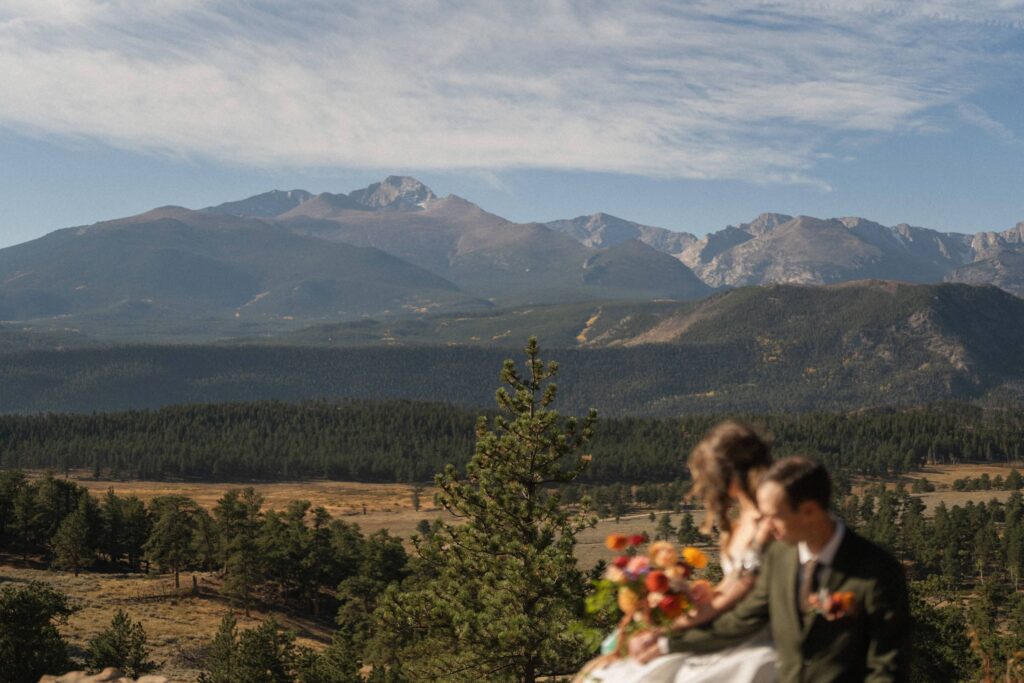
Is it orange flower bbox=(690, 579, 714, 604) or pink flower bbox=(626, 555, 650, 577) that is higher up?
pink flower bbox=(626, 555, 650, 577)

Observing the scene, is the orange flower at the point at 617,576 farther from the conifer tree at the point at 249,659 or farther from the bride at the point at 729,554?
the conifer tree at the point at 249,659

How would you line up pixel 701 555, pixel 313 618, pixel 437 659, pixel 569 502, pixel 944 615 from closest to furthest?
pixel 701 555 < pixel 437 659 < pixel 944 615 < pixel 313 618 < pixel 569 502

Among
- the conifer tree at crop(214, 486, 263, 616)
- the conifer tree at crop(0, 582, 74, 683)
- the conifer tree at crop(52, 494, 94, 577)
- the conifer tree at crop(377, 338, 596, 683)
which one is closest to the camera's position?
the conifer tree at crop(377, 338, 596, 683)

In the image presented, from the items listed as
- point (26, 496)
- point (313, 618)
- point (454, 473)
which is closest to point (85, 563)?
point (26, 496)

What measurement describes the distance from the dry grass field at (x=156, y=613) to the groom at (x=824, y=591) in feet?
193

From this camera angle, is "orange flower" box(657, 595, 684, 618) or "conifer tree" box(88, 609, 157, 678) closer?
"orange flower" box(657, 595, 684, 618)

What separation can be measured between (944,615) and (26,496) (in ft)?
291

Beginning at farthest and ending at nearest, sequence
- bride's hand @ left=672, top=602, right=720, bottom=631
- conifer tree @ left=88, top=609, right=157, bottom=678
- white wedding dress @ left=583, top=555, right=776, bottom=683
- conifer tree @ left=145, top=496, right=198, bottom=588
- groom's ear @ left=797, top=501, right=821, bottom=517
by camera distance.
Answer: conifer tree @ left=145, top=496, right=198, bottom=588, conifer tree @ left=88, top=609, right=157, bottom=678, bride's hand @ left=672, top=602, right=720, bottom=631, white wedding dress @ left=583, top=555, right=776, bottom=683, groom's ear @ left=797, top=501, right=821, bottom=517

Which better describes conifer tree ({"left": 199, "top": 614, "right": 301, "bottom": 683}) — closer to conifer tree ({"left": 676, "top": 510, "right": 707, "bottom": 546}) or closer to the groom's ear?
the groom's ear

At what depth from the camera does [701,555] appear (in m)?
8.16

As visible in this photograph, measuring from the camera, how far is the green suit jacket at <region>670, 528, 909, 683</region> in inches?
271

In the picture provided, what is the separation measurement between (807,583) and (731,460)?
3.95 ft

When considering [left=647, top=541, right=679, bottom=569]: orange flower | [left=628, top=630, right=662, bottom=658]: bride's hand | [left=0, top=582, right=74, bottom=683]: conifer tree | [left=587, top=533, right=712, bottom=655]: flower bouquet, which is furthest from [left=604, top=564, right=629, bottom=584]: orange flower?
[left=0, top=582, right=74, bottom=683]: conifer tree

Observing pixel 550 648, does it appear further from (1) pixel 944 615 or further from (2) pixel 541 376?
(1) pixel 944 615
